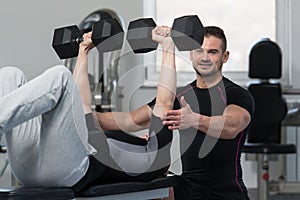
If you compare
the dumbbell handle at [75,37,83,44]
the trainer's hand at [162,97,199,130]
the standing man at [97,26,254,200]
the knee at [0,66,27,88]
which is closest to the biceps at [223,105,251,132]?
the standing man at [97,26,254,200]

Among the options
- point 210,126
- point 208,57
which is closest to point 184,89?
point 208,57

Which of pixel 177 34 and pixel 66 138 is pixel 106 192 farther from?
pixel 177 34

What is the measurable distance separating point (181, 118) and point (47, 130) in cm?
50

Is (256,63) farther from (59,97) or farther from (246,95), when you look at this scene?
(59,97)

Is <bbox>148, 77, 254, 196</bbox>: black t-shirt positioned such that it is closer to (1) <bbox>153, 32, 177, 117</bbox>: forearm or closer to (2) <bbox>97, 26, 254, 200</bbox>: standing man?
(2) <bbox>97, 26, 254, 200</bbox>: standing man

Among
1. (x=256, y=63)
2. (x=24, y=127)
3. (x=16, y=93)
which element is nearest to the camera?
(x=16, y=93)

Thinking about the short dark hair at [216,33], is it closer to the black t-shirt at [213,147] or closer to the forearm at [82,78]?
the black t-shirt at [213,147]

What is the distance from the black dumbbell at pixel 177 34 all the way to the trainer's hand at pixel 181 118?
209 millimetres

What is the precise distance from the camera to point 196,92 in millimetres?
2346

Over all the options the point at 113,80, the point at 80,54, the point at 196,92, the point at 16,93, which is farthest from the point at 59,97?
the point at 113,80

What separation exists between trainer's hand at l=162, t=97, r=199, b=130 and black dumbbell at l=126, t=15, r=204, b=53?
8.2 inches

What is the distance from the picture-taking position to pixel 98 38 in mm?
2113

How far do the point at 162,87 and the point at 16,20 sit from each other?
7.78 feet

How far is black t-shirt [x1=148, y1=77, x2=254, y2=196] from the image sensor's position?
7.31ft
